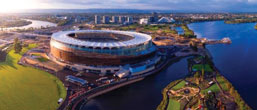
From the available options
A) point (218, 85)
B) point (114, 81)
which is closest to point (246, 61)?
point (218, 85)

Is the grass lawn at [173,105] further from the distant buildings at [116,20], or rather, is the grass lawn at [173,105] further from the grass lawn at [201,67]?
the distant buildings at [116,20]

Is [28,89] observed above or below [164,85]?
above

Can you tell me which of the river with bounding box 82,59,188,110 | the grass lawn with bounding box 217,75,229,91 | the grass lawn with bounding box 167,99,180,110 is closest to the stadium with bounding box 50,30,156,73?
the river with bounding box 82,59,188,110

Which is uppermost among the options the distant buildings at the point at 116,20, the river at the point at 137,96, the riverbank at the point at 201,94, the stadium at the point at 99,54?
the distant buildings at the point at 116,20

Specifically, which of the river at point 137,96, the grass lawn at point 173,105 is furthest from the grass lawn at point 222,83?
the grass lawn at point 173,105

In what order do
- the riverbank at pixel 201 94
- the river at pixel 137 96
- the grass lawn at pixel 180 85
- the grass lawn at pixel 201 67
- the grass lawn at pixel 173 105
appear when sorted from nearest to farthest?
the riverbank at pixel 201 94 → the grass lawn at pixel 173 105 → the river at pixel 137 96 → the grass lawn at pixel 180 85 → the grass lawn at pixel 201 67

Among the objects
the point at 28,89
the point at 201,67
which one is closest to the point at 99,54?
the point at 28,89

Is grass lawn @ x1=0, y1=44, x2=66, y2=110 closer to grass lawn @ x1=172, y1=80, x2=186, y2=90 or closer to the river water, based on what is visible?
the river water

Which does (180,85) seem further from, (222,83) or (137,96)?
(137,96)

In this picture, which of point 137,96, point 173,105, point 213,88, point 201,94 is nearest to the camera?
point 173,105
